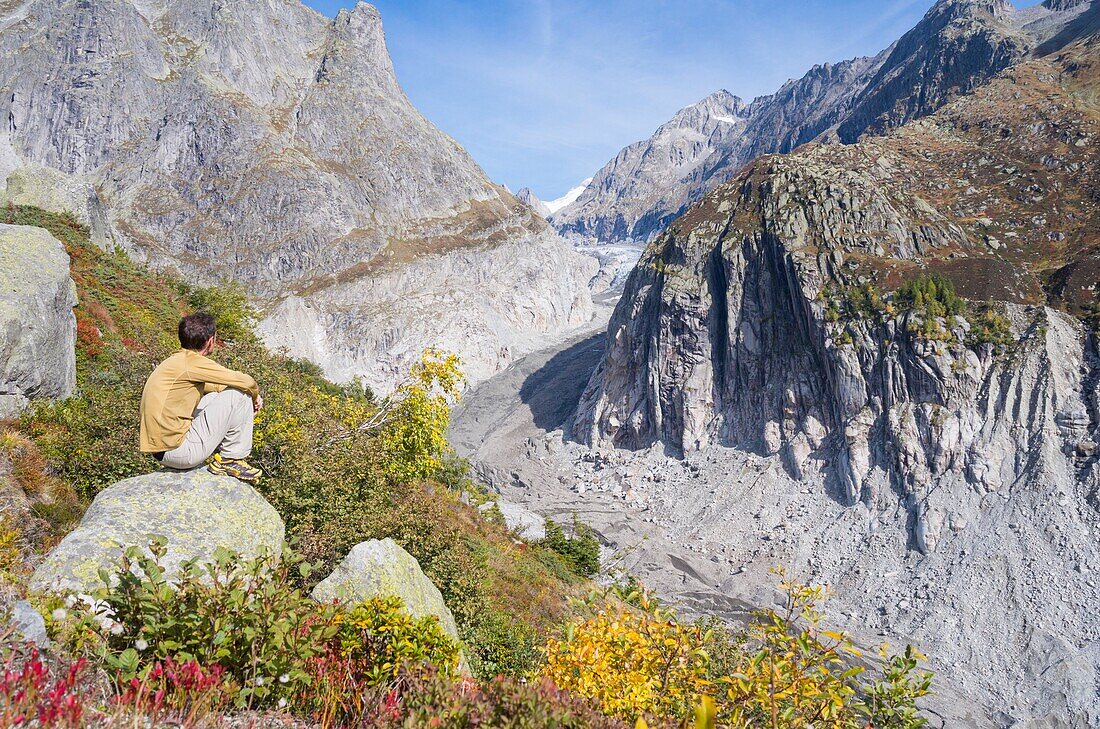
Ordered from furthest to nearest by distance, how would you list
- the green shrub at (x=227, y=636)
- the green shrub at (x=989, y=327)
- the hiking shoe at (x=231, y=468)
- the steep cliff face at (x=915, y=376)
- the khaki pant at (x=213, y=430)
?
1. the green shrub at (x=989, y=327)
2. the steep cliff face at (x=915, y=376)
3. the hiking shoe at (x=231, y=468)
4. the khaki pant at (x=213, y=430)
5. the green shrub at (x=227, y=636)

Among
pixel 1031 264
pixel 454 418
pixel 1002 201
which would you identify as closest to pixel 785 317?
pixel 1031 264

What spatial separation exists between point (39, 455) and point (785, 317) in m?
59.4

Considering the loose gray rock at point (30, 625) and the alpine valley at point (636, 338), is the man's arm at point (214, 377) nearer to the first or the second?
the alpine valley at point (636, 338)

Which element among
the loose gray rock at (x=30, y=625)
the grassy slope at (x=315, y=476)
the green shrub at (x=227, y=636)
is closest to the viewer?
the loose gray rock at (x=30, y=625)

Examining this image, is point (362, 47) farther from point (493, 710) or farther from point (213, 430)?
point (493, 710)

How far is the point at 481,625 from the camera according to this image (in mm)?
11273

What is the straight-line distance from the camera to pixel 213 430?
697cm

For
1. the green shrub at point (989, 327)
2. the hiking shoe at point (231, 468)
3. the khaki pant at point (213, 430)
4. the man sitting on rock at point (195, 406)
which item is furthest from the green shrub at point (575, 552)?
the green shrub at point (989, 327)

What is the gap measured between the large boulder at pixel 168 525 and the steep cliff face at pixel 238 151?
8455cm

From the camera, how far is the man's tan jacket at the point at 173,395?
6484 mm

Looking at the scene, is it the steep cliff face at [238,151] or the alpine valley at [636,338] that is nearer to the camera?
the alpine valley at [636,338]

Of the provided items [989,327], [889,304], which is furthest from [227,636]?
[989,327]

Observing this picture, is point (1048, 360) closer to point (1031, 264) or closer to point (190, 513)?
point (1031, 264)

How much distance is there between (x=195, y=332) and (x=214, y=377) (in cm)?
64
